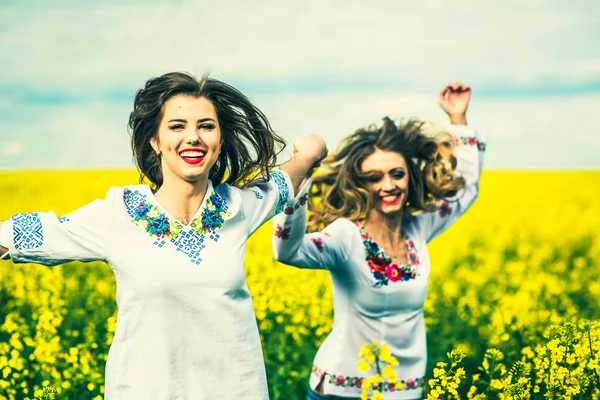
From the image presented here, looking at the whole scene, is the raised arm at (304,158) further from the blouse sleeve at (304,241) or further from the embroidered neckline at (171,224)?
the embroidered neckline at (171,224)

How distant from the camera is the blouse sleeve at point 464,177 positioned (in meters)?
5.51

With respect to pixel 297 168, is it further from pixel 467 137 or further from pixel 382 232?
pixel 467 137

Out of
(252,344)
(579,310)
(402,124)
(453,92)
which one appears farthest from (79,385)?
(579,310)

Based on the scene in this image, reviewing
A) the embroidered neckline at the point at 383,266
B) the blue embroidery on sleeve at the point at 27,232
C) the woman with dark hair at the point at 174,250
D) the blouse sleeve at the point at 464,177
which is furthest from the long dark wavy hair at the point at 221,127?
the blouse sleeve at the point at 464,177

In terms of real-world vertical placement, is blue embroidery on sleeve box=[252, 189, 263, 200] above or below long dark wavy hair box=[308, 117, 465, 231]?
below

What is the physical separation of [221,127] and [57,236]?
811mm

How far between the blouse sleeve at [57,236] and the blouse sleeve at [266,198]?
574 millimetres

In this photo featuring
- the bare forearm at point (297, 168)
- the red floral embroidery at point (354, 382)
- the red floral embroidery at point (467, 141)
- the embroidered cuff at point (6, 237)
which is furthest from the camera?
the red floral embroidery at point (467, 141)

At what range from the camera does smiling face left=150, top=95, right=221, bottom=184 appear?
372cm

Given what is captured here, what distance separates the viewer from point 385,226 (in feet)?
17.2

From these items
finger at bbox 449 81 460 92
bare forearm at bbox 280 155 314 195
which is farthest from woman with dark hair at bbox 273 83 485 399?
bare forearm at bbox 280 155 314 195

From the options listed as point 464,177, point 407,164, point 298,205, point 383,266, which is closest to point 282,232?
point 298,205

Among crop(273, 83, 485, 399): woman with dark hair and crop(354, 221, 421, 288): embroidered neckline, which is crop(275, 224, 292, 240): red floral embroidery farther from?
crop(354, 221, 421, 288): embroidered neckline

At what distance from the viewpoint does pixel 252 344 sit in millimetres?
3766
